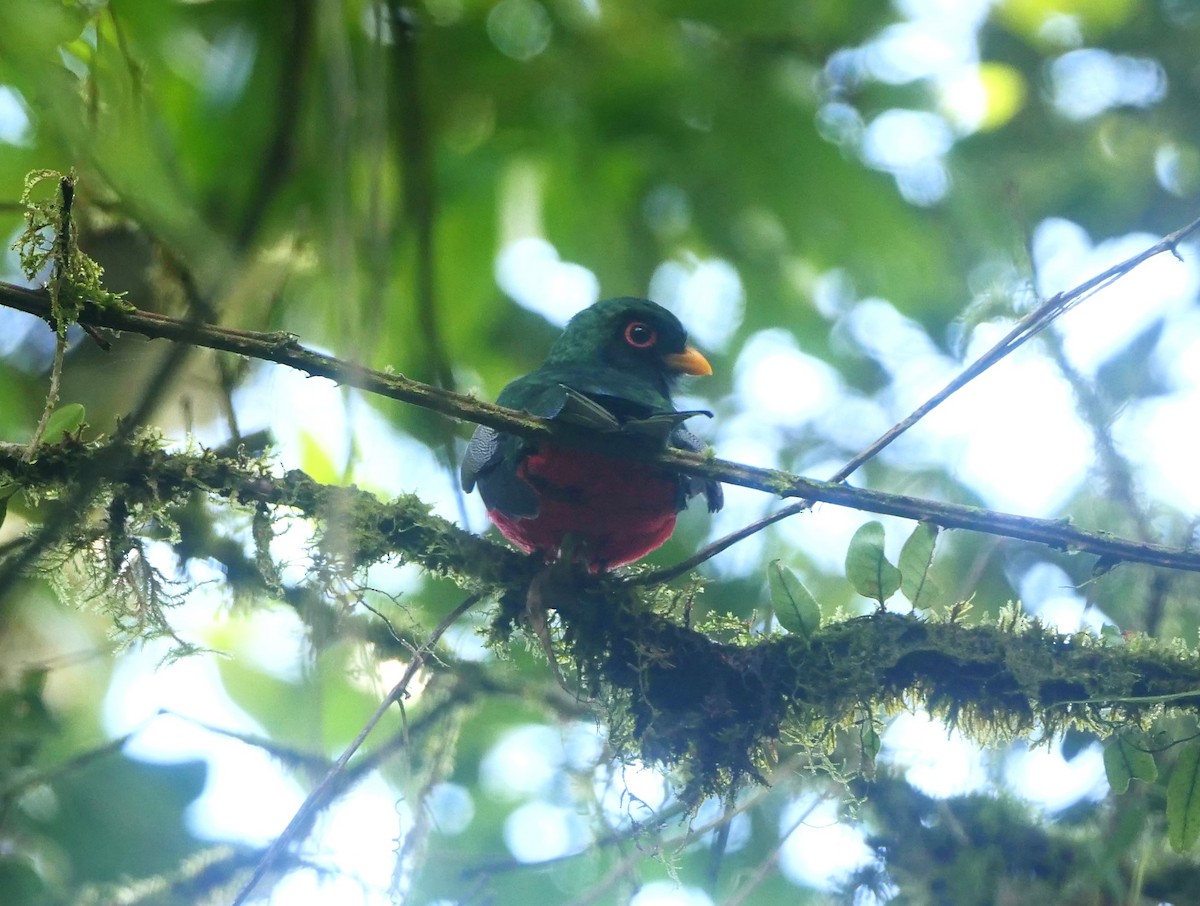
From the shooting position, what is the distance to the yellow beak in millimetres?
3871

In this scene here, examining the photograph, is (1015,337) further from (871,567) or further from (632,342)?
(632,342)

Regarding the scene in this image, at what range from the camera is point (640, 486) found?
2930 millimetres

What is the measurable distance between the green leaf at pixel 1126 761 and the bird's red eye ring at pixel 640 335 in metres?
1.95

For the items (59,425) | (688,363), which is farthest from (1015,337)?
(59,425)

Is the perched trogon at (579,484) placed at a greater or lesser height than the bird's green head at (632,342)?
lesser

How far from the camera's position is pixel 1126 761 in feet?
8.43

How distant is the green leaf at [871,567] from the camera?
8.10ft

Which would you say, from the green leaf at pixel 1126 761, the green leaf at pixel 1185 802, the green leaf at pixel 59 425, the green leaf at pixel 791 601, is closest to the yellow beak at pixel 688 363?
the green leaf at pixel 791 601

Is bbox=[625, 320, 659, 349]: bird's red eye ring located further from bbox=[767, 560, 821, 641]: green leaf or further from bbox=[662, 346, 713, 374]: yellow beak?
bbox=[767, 560, 821, 641]: green leaf

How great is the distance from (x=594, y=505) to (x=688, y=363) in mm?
1073

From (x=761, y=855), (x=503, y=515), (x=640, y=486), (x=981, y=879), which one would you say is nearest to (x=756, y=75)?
(x=640, y=486)

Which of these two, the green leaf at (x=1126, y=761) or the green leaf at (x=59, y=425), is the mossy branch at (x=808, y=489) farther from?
the green leaf at (x=1126, y=761)

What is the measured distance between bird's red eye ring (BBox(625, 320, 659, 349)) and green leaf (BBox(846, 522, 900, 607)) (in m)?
1.55

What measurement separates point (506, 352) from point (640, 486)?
138 cm
